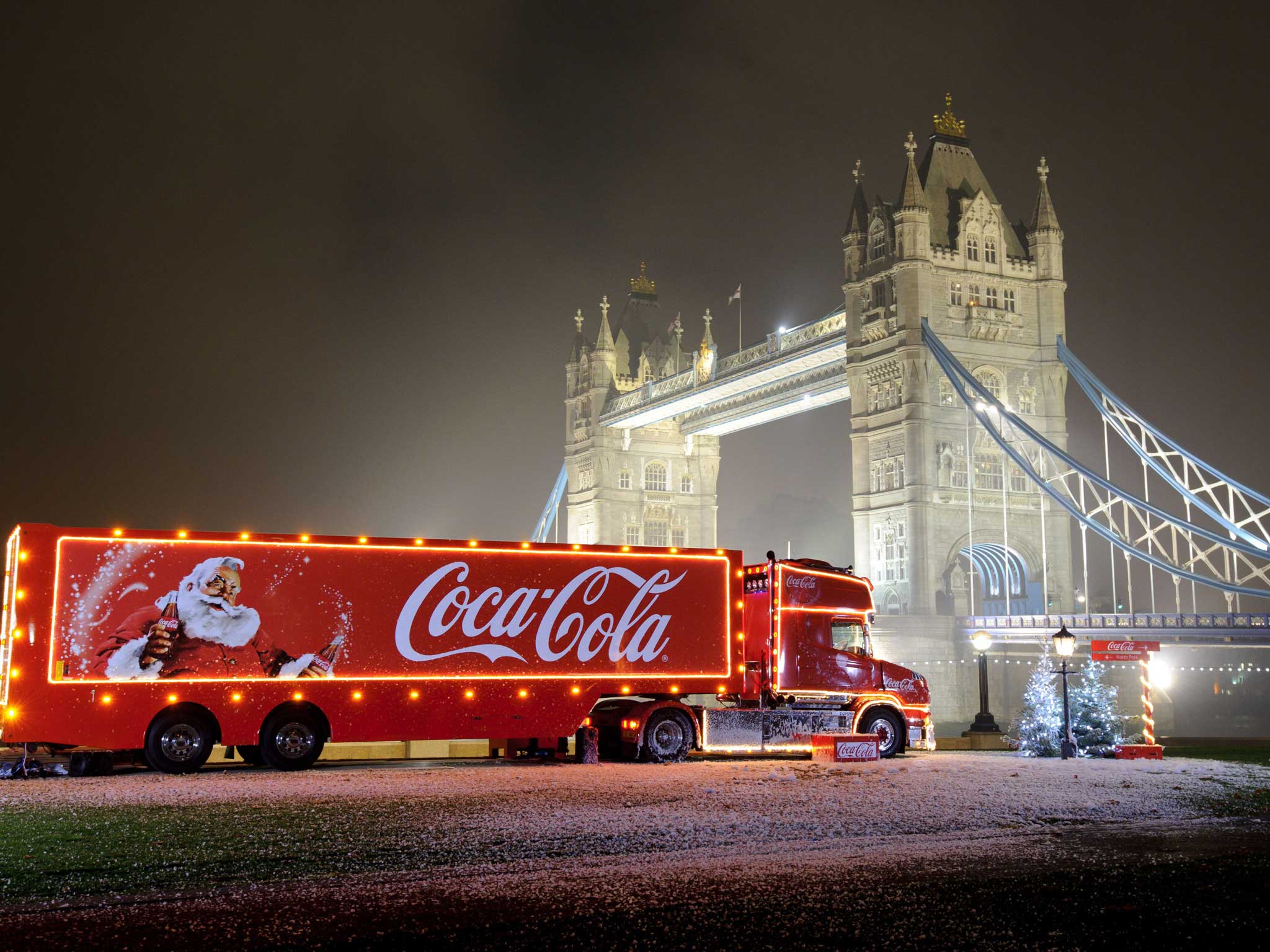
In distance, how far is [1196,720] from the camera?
70125 millimetres

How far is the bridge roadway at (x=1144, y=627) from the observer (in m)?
45.4

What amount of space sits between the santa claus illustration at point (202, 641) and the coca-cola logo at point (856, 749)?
7739 mm

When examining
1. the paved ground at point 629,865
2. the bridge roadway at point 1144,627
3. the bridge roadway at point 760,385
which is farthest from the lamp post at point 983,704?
the bridge roadway at point 760,385

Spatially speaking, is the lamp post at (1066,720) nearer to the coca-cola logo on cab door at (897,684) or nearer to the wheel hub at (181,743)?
the coca-cola logo on cab door at (897,684)

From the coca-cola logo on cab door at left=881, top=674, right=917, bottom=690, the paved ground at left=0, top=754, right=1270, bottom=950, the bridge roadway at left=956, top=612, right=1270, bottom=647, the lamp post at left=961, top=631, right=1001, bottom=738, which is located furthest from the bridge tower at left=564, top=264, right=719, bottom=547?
the paved ground at left=0, top=754, right=1270, bottom=950

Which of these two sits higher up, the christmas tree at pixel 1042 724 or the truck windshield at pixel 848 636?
the truck windshield at pixel 848 636

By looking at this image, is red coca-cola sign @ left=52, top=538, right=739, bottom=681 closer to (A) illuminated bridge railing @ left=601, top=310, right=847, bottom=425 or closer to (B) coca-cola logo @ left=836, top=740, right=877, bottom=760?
(B) coca-cola logo @ left=836, top=740, right=877, bottom=760

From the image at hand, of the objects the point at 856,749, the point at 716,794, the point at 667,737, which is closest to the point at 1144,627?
the point at 856,749

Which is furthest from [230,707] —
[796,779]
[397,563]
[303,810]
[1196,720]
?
[1196,720]

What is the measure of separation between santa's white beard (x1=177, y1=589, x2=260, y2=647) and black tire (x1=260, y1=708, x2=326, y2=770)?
3.90ft

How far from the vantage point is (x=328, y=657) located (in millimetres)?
17594

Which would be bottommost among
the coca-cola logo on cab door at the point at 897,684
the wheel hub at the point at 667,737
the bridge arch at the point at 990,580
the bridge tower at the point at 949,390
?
the wheel hub at the point at 667,737

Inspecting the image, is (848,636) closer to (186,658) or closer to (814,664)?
(814,664)

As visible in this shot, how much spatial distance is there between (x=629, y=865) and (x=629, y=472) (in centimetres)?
8404
